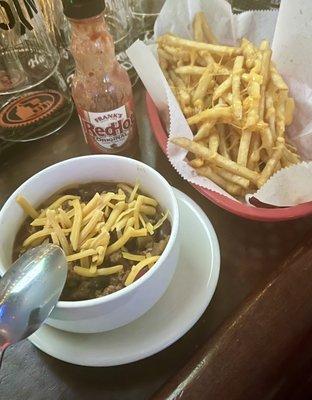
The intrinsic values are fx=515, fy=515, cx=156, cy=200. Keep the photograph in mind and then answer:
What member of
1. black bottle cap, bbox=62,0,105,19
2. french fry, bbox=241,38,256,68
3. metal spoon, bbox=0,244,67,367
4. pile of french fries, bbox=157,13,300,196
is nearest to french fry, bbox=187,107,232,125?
pile of french fries, bbox=157,13,300,196

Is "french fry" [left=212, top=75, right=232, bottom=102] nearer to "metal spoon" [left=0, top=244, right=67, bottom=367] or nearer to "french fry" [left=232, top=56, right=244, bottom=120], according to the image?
"french fry" [left=232, top=56, right=244, bottom=120]

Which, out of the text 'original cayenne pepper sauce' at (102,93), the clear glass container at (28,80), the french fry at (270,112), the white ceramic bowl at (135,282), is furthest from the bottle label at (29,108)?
the french fry at (270,112)

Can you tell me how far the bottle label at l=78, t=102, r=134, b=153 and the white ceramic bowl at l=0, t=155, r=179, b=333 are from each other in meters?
0.09

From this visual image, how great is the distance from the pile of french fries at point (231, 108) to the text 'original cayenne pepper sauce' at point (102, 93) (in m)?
0.09

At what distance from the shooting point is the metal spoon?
498mm

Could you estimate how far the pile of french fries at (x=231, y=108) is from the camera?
2.33ft

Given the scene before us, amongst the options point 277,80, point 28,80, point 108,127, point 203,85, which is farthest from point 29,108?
point 277,80

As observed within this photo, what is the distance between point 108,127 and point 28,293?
299 millimetres

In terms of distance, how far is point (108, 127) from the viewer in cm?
73

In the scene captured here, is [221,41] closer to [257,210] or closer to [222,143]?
[222,143]

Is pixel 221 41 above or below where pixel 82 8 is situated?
below

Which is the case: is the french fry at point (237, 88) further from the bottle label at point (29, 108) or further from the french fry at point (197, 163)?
the bottle label at point (29, 108)

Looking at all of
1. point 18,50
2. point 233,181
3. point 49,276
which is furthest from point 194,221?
point 18,50

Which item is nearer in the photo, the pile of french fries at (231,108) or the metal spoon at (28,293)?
the metal spoon at (28,293)
